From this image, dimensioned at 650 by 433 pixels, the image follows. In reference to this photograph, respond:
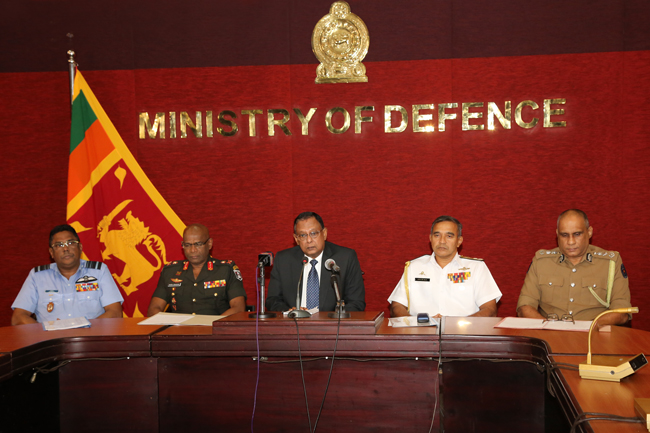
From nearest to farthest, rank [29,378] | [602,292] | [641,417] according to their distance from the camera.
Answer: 1. [641,417]
2. [29,378]
3. [602,292]

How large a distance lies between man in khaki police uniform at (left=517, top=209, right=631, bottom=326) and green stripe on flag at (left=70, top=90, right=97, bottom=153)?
11.3 ft

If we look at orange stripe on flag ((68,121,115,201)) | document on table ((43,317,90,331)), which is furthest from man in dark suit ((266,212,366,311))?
orange stripe on flag ((68,121,115,201))

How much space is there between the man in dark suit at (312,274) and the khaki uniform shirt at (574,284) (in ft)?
3.55

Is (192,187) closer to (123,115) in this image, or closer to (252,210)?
(252,210)

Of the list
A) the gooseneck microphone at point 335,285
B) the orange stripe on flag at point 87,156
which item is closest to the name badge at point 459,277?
the gooseneck microphone at point 335,285

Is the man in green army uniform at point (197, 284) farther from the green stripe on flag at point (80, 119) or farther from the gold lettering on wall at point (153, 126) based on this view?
the green stripe on flag at point (80, 119)

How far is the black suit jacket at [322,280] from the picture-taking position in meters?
3.41

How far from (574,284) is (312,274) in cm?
161

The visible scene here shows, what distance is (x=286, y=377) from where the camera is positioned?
253 cm

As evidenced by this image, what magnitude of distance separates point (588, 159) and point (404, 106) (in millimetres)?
1433

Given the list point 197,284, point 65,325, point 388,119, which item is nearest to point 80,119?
point 197,284

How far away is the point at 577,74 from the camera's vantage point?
4051mm

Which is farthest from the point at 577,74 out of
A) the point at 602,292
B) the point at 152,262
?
the point at 152,262

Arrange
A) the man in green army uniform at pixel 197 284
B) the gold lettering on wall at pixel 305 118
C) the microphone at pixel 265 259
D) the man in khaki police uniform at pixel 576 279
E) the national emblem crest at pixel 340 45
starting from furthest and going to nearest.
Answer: the gold lettering on wall at pixel 305 118 < the national emblem crest at pixel 340 45 < the man in green army uniform at pixel 197 284 < the man in khaki police uniform at pixel 576 279 < the microphone at pixel 265 259
